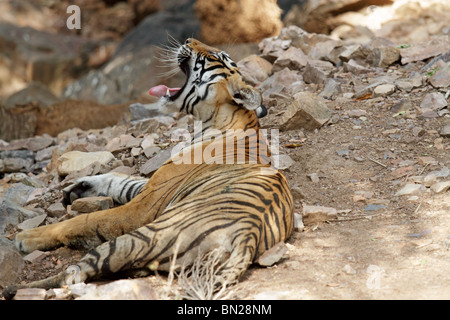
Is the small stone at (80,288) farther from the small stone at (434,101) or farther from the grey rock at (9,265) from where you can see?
the small stone at (434,101)

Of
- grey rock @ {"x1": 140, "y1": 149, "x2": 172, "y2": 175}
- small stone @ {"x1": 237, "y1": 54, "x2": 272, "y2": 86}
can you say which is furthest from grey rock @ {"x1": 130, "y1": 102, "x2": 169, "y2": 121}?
grey rock @ {"x1": 140, "y1": 149, "x2": 172, "y2": 175}

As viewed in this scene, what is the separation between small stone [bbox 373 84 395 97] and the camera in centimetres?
608

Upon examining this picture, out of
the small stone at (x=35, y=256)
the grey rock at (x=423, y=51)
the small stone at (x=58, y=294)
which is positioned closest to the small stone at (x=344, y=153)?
the grey rock at (x=423, y=51)

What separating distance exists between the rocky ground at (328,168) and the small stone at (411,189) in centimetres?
1

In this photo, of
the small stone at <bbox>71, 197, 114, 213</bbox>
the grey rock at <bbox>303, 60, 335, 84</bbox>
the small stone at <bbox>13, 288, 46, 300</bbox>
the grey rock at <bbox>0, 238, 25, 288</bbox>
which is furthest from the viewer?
the grey rock at <bbox>303, 60, 335, 84</bbox>

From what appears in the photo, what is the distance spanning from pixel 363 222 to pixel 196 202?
4.35ft

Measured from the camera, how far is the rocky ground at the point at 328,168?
131 inches

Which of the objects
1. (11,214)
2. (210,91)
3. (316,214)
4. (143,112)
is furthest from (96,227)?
(143,112)

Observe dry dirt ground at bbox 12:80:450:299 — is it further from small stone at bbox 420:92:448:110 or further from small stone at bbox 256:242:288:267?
small stone at bbox 420:92:448:110

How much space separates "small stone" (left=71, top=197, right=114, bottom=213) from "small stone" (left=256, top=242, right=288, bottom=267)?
1623 mm

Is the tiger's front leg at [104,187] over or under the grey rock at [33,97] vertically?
over

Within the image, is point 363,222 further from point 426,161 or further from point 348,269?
point 426,161

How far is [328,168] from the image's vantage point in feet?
16.7

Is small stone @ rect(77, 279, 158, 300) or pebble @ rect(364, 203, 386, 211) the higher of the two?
small stone @ rect(77, 279, 158, 300)
